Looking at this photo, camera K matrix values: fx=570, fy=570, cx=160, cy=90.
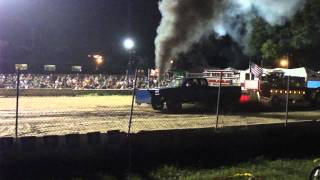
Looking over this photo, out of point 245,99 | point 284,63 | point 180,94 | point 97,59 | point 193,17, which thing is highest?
point 193,17

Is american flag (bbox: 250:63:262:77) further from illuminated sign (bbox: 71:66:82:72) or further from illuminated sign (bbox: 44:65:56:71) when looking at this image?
illuminated sign (bbox: 71:66:82:72)

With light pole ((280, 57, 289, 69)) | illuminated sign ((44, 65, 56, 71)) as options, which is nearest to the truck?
light pole ((280, 57, 289, 69))

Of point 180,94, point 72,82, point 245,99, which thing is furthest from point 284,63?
point 180,94

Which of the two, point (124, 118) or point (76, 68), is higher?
point (76, 68)

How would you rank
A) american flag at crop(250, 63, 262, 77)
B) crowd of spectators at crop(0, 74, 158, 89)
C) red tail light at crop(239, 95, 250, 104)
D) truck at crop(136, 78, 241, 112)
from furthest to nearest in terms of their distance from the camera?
crowd of spectators at crop(0, 74, 158, 89) → american flag at crop(250, 63, 262, 77) → red tail light at crop(239, 95, 250, 104) → truck at crop(136, 78, 241, 112)

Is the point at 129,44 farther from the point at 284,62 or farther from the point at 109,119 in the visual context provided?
the point at 109,119

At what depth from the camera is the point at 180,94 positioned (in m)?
24.4

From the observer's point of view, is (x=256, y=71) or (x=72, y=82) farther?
(x=72, y=82)

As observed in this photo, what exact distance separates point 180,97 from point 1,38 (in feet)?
128

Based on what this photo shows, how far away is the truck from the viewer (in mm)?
24281

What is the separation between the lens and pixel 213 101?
25109 millimetres

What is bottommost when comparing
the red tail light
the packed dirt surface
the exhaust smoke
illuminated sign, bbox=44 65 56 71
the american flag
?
the packed dirt surface

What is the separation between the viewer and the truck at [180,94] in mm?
24281

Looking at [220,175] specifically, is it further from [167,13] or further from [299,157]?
[167,13]
